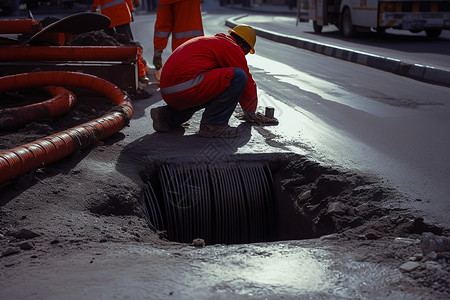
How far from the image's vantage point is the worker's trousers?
4.76 meters

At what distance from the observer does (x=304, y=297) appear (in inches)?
87.0

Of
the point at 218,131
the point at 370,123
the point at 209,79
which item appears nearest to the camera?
the point at 209,79

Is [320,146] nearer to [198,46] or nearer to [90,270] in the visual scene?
[198,46]

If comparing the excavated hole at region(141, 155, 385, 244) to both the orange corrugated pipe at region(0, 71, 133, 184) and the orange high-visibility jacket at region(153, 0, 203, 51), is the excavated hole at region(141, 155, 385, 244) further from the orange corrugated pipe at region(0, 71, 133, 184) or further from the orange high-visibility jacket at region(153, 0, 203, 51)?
the orange high-visibility jacket at region(153, 0, 203, 51)

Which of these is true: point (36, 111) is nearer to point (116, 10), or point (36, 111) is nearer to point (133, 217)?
point (133, 217)

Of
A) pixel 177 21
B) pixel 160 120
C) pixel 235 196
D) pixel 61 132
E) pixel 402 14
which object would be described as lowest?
pixel 235 196

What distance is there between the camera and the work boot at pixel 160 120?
5.00m

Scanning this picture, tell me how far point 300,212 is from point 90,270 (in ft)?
5.83

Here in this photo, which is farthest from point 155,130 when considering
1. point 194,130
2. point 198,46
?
point 198,46

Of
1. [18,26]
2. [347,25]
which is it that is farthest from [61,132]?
[347,25]

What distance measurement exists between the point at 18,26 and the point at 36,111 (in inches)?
100

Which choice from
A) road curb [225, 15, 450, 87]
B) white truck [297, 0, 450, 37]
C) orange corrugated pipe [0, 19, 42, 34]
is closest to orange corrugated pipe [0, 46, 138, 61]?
orange corrugated pipe [0, 19, 42, 34]

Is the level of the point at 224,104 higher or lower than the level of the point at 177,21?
lower

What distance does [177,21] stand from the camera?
7145 mm
